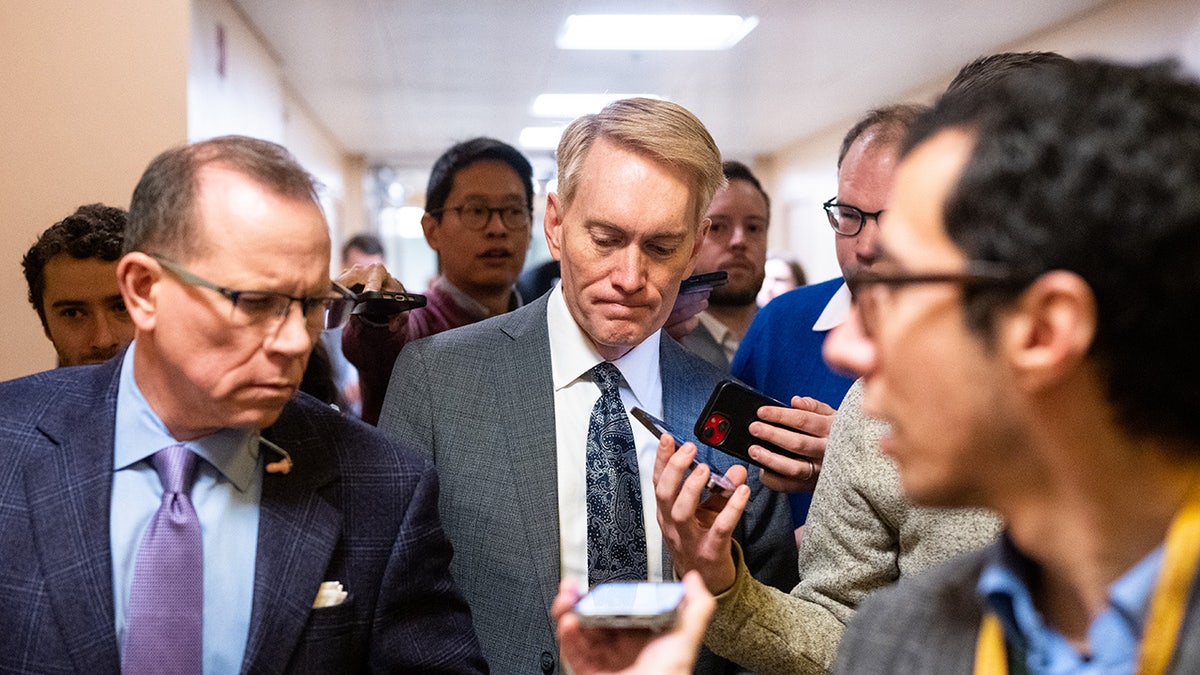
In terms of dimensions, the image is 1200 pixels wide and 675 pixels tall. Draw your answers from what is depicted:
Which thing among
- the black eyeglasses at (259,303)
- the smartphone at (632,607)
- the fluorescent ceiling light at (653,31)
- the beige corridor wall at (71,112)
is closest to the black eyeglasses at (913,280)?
the smartphone at (632,607)

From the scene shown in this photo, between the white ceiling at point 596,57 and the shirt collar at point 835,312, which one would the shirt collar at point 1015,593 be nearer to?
the shirt collar at point 835,312

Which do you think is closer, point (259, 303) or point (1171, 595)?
point (1171, 595)

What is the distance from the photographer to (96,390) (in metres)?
1.68

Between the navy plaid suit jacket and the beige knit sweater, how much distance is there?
45cm

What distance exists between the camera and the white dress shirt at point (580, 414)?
2.04 metres

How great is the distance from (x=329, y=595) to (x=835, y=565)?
811 mm

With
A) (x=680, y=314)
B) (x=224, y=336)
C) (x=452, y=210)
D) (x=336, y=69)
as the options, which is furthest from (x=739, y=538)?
(x=336, y=69)

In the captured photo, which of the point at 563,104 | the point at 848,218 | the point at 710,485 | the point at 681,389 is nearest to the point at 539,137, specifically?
the point at 563,104

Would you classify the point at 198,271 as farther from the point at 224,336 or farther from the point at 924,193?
the point at 924,193

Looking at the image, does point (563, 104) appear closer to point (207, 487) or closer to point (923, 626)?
point (207, 487)

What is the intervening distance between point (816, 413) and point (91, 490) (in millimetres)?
1291

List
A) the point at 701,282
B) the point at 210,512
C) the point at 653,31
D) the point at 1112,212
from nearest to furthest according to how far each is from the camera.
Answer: the point at 1112,212
the point at 210,512
the point at 701,282
the point at 653,31

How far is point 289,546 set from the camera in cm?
164

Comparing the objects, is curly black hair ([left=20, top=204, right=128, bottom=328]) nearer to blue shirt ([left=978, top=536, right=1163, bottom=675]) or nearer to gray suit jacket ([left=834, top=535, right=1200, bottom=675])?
gray suit jacket ([left=834, top=535, right=1200, bottom=675])
